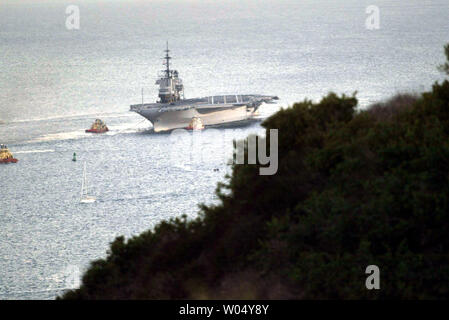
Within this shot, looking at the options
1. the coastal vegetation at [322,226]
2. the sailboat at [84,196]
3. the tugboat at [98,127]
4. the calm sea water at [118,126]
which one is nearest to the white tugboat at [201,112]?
the calm sea water at [118,126]

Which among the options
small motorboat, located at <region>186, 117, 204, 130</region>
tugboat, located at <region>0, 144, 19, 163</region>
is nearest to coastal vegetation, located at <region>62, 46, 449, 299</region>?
tugboat, located at <region>0, 144, 19, 163</region>

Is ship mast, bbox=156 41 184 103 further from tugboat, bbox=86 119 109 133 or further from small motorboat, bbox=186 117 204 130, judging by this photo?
tugboat, bbox=86 119 109 133

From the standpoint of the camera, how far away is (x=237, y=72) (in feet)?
498

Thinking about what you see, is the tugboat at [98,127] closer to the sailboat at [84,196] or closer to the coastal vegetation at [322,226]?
the sailboat at [84,196]

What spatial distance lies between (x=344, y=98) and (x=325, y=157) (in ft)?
10.8

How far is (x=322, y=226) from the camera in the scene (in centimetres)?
1747

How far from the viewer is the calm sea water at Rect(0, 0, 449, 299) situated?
2254 inches

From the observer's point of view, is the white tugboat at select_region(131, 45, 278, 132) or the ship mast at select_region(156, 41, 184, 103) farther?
the ship mast at select_region(156, 41, 184, 103)

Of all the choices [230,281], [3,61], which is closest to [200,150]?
[230,281]

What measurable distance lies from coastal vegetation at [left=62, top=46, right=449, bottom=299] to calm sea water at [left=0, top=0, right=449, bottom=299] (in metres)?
6.06

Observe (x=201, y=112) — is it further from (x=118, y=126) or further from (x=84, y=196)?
(x=84, y=196)
